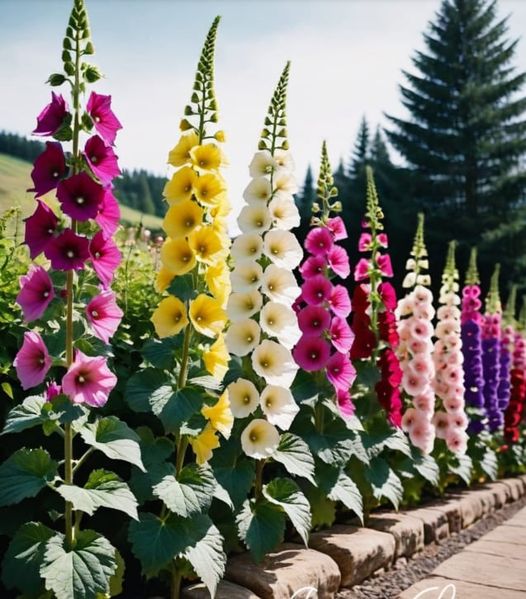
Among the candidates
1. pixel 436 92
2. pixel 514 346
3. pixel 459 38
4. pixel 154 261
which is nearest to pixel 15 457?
pixel 154 261

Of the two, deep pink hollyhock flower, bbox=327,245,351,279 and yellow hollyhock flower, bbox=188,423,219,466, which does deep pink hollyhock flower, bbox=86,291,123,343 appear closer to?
yellow hollyhock flower, bbox=188,423,219,466

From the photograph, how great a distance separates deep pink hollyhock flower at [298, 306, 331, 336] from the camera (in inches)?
138

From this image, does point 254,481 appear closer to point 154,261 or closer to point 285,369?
point 285,369

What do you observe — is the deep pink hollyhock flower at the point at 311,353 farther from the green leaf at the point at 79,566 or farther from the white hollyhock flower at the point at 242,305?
the green leaf at the point at 79,566

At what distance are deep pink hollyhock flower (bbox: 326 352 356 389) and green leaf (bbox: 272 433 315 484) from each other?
43cm

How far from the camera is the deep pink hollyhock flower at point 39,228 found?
7.14 feet

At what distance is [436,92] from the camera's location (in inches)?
974

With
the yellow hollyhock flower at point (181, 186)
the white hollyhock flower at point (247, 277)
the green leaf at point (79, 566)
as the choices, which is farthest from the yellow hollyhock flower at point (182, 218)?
the green leaf at point (79, 566)

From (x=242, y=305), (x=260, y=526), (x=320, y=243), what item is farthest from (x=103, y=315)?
(x=320, y=243)

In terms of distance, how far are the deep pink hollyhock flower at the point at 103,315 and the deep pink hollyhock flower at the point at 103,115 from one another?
470 mm

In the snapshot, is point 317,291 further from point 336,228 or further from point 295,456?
point 295,456

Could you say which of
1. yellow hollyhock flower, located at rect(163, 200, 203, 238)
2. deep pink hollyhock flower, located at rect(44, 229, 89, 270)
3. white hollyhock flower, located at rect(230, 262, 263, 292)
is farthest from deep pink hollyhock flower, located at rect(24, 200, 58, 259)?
white hollyhock flower, located at rect(230, 262, 263, 292)

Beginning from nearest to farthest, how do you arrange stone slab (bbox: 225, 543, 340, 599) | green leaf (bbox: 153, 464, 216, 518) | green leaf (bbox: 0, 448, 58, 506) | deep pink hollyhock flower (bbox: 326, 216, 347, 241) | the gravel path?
green leaf (bbox: 0, 448, 58, 506)
green leaf (bbox: 153, 464, 216, 518)
stone slab (bbox: 225, 543, 340, 599)
the gravel path
deep pink hollyhock flower (bbox: 326, 216, 347, 241)

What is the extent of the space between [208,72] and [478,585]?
8.62ft
